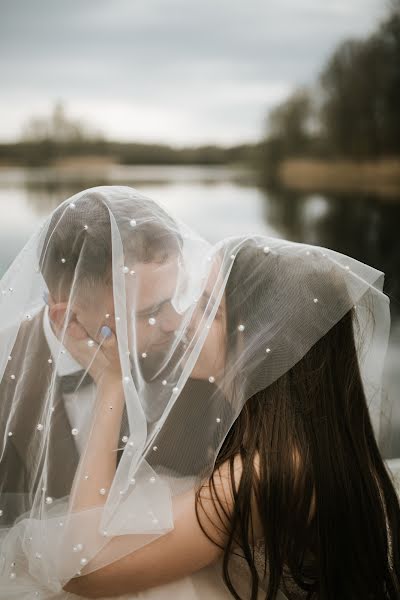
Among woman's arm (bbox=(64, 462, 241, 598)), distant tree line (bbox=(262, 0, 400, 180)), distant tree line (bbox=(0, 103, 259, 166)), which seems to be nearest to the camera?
woman's arm (bbox=(64, 462, 241, 598))

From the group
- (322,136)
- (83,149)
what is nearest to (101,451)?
(83,149)

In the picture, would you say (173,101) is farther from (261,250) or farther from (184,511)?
(184,511)

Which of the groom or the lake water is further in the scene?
the lake water

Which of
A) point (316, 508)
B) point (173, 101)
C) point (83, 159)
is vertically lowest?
point (316, 508)

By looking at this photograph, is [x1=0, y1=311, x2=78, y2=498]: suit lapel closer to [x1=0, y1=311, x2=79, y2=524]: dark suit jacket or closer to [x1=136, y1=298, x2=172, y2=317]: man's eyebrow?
[x1=0, y1=311, x2=79, y2=524]: dark suit jacket

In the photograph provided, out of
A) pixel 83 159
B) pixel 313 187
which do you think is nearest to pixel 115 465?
pixel 83 159

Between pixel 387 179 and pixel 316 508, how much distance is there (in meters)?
1.52

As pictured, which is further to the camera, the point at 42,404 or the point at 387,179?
the point at 387,179

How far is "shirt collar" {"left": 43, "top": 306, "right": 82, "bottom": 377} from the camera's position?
2.47ft

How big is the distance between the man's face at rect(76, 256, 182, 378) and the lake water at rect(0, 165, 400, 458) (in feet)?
2.85

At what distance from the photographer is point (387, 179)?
1980 millimetres

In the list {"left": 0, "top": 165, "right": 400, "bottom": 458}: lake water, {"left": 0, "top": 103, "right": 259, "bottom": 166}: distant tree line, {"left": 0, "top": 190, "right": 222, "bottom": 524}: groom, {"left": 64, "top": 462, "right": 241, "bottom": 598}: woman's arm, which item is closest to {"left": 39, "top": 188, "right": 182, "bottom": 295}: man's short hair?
{"left": 0, "top": 190, "right": 222, "bottom": 524}: groom

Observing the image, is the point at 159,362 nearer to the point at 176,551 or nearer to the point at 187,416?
the point at 187,416

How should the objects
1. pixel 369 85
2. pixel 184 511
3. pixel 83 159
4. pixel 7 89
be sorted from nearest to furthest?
pixel 184 511 < pixel 7 89 < pixel 83 159 < pixel 369 85
